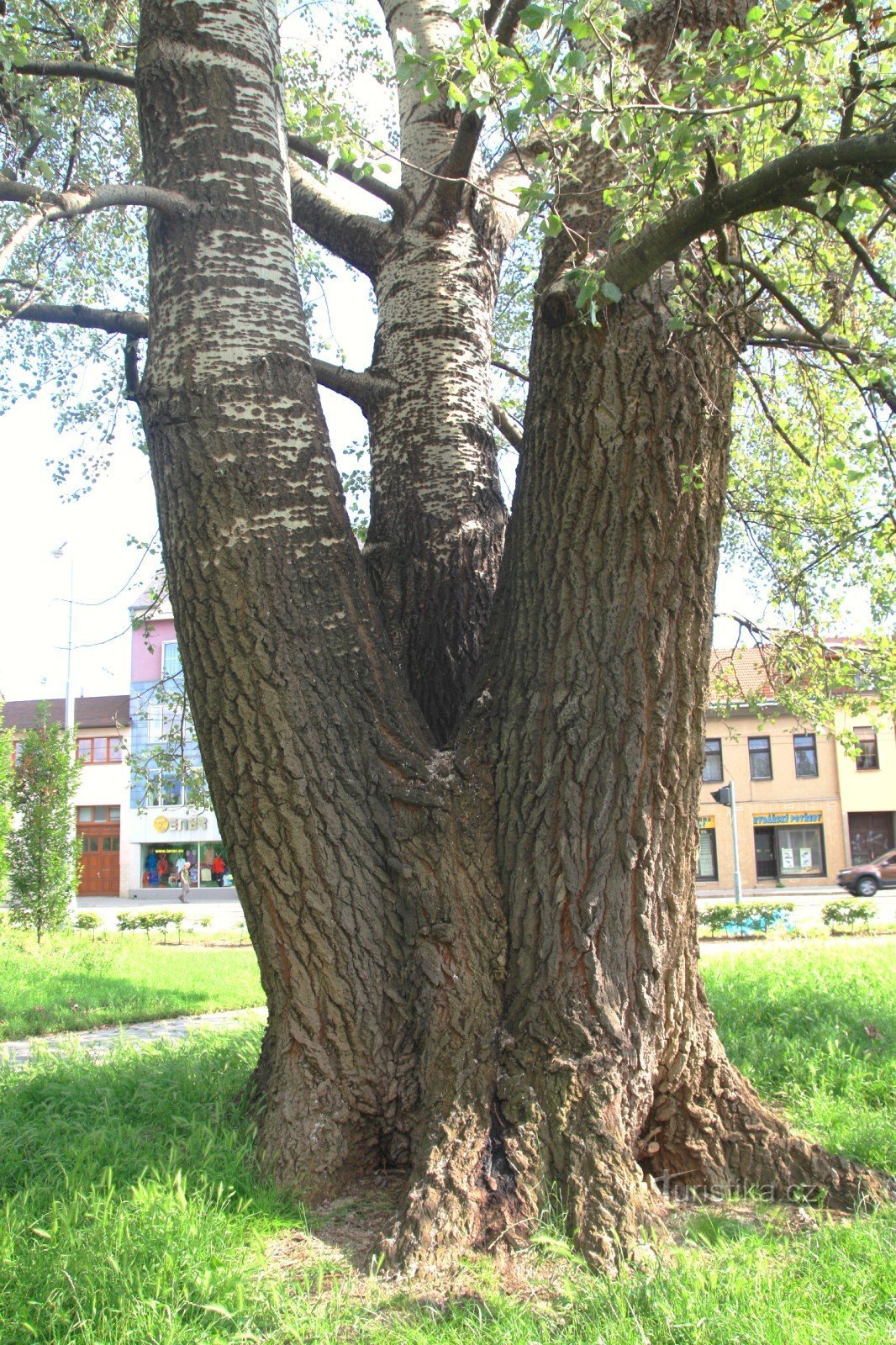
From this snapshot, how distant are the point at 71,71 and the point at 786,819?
32793 millimetres

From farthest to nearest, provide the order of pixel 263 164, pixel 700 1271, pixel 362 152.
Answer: pixel 263 164 → pixel 362 152 → pixel 700 1271

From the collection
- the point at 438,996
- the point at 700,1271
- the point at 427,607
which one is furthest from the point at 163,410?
the point at 700,1271

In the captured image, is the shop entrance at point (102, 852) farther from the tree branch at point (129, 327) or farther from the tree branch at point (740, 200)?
the tree branch at point (740, 200)

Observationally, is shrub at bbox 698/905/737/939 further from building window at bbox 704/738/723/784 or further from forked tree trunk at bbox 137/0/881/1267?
building window at bbox 704/738/723/784

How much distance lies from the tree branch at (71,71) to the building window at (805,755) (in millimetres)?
31743

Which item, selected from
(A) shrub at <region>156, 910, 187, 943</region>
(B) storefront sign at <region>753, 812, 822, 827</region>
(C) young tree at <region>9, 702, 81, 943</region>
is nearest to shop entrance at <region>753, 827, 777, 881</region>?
(B) storefront sign at <region>753, 812, 822, 827</region>

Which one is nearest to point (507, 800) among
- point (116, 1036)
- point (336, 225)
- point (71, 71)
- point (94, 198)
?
point (94, 198)

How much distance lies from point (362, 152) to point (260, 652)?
155 cm

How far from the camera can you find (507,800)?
325 cm

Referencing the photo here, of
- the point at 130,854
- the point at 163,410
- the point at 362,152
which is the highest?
the point at 362,152

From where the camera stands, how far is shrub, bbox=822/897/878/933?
615 inches

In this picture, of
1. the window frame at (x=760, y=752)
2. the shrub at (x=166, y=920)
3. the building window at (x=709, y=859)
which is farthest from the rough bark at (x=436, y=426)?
the building window at (x=709, y=859)

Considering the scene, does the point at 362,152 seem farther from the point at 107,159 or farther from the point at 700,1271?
the point at 107,159

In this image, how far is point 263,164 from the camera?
3750 millimetres
